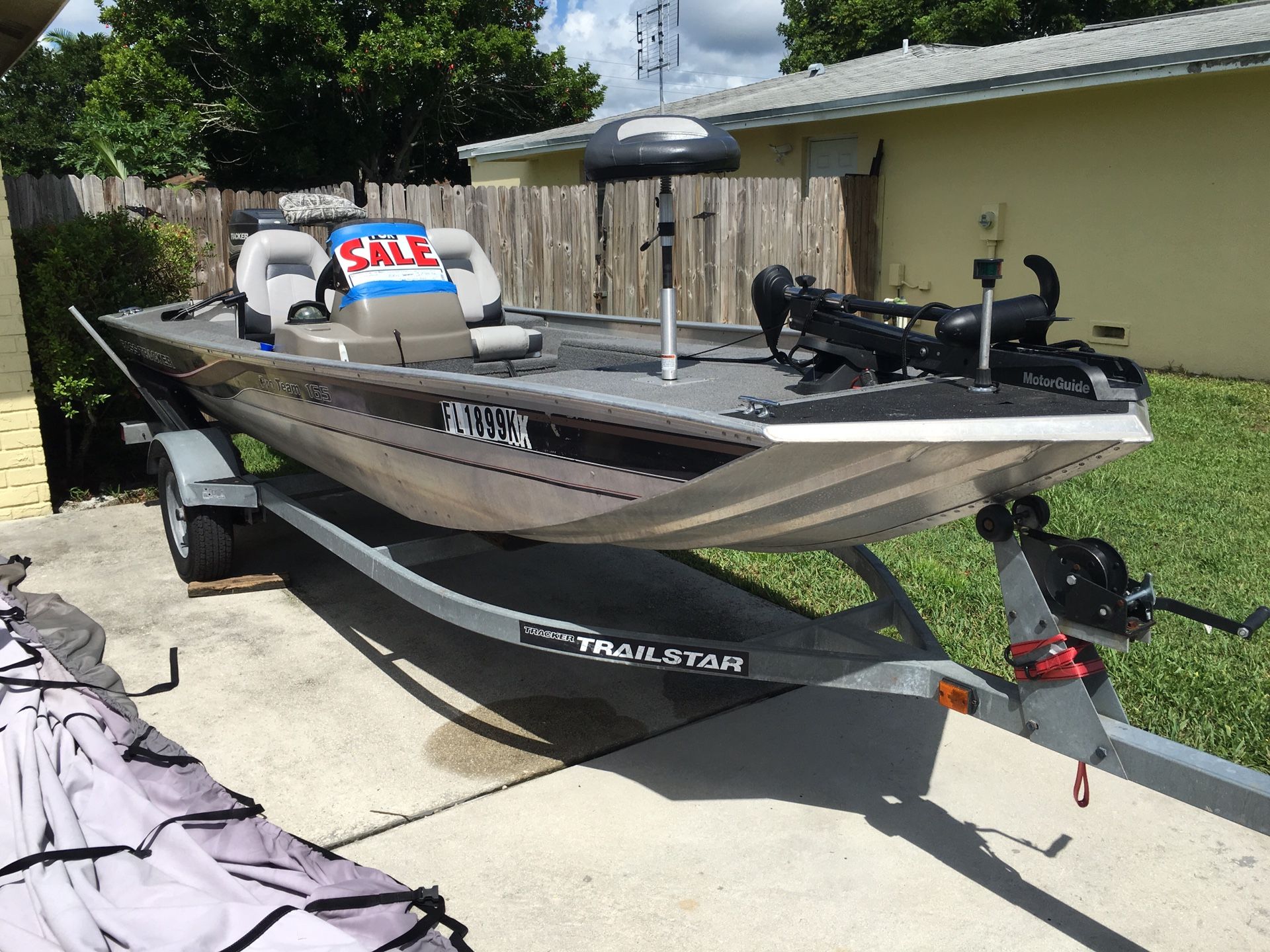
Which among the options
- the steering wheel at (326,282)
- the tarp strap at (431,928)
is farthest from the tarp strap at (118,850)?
the steering wheel at (326,282)

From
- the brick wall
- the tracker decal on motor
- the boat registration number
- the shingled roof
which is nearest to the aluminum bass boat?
the boat registration number

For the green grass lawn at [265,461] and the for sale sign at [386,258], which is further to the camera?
the green grass lawn at [265,461]

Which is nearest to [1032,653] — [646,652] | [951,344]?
[951,344]

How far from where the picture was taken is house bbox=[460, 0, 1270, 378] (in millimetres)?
8664

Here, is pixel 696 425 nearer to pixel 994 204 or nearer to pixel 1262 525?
pixel 1262 525

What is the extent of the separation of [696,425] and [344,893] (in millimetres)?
1392

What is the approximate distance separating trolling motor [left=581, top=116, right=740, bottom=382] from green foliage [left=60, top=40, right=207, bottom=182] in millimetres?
18663

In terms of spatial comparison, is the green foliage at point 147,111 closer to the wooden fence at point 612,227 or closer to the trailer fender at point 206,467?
the wooden fence at point 612,227

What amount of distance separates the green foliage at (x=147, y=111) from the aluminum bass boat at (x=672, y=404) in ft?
55.2

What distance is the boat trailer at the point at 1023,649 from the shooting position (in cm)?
214

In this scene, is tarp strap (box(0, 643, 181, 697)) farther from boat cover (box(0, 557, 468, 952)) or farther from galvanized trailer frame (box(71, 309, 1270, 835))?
galvanized trailer frame (box(71, 309, 1270, 835))

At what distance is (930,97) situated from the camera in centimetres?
1011

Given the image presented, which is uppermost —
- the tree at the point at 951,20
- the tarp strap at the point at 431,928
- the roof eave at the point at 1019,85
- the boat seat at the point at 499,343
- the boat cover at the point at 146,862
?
the tree at the point at 951,20

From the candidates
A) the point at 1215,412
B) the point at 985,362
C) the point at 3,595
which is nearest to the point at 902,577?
the point at 985,362
